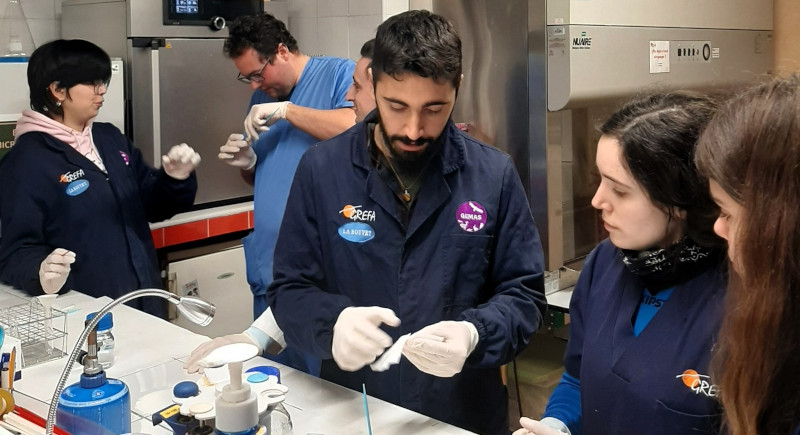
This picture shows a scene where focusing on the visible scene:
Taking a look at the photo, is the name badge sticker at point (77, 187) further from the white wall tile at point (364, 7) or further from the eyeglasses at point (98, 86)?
the white wall tile at point (364, 7)

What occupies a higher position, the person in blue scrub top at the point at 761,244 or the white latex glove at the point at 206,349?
the person in blue scrub top at the point at 761,244

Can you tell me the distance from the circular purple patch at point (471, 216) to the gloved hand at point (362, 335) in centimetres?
29

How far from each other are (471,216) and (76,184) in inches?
61.5

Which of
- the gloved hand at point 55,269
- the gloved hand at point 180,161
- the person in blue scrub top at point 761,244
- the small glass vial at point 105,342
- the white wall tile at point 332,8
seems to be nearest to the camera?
the person in blue scrub top at point 761,244

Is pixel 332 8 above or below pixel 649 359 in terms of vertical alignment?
above

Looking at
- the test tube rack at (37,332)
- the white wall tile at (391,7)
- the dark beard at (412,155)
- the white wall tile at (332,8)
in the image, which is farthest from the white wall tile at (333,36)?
the dark beard at (412,155)

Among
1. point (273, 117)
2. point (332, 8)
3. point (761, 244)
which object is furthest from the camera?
point (332, 8)

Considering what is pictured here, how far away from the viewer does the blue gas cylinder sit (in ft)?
4.48

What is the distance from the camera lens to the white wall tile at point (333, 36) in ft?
11.8

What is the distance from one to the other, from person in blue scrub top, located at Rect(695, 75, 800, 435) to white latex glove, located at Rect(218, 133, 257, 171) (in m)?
1.87

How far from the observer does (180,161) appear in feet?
8.96

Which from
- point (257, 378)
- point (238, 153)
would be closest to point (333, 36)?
point (238, 153)

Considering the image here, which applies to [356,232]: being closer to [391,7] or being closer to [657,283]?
[657,283]

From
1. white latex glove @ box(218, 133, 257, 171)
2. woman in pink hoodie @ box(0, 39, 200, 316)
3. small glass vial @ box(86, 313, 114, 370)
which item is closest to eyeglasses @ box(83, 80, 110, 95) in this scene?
woman in pink hoodie @ box(0, 39, 200, 316)
